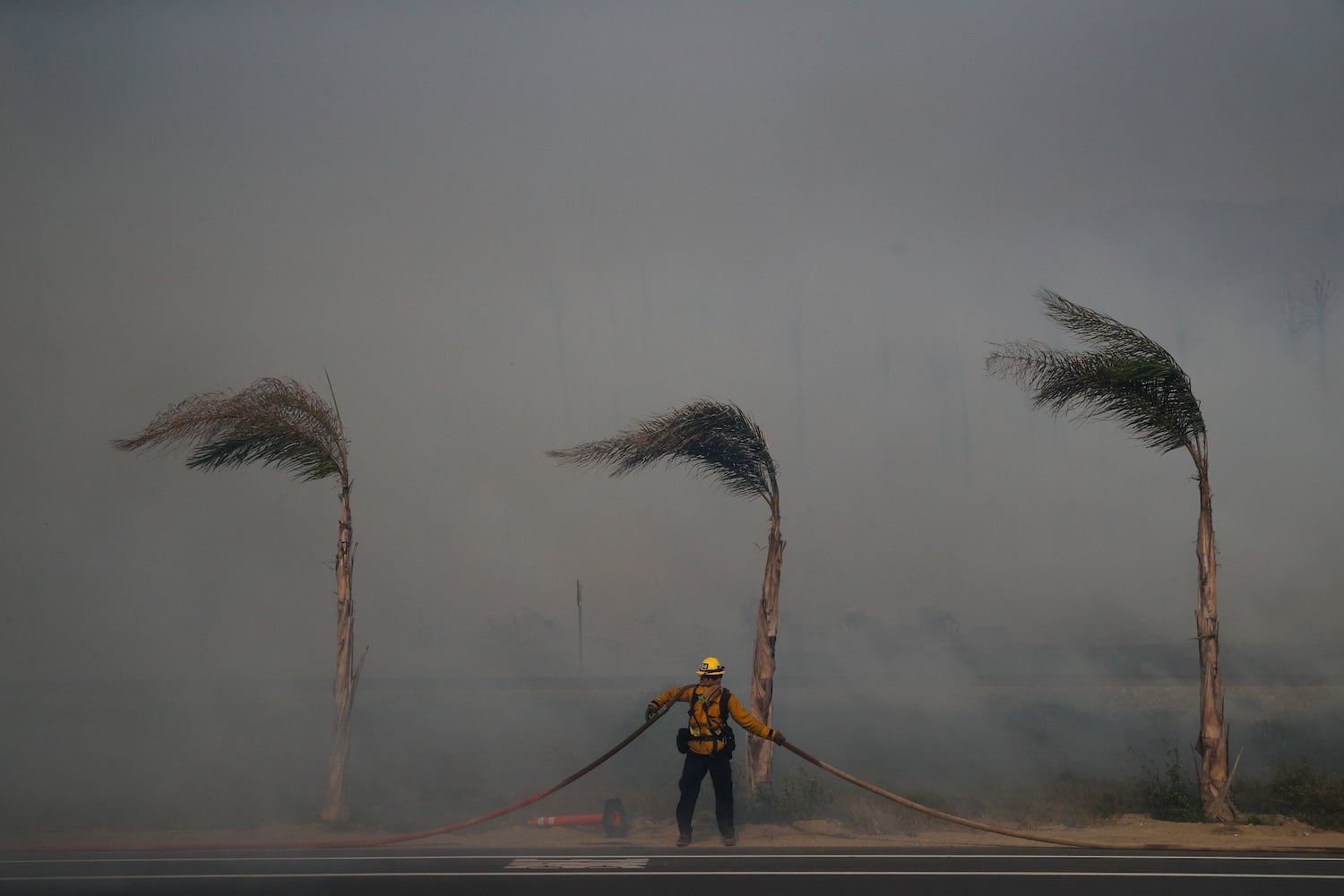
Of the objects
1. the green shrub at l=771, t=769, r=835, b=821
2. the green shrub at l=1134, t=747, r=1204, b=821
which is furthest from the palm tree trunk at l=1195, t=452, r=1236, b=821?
the green shrub at l=771, t=769, r=835, b=821

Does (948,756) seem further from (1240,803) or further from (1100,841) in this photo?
(1100,841)

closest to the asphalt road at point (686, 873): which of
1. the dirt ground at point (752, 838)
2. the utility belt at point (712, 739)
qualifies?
the dirt ground at point (752, 838)

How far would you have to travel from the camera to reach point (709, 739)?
10891 mm

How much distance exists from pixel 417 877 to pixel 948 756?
532 inches

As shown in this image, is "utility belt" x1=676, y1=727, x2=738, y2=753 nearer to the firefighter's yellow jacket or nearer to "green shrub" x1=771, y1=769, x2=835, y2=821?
the firefighter's yellow jacket

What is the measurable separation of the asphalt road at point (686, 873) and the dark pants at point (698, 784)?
388mm

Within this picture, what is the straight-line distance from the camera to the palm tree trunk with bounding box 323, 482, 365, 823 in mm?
13172

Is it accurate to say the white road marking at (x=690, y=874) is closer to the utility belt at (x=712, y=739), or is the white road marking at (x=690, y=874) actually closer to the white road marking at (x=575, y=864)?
the white road marking at (x=575, y=864)

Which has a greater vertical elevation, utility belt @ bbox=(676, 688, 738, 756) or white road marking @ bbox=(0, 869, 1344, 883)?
utility belt @ bbox=(676, 688, 738, 756)

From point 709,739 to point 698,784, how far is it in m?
0.55

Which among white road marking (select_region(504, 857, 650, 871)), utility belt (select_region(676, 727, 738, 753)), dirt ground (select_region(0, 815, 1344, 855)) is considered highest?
utility belt (select_region(676, 727, 738, 753))

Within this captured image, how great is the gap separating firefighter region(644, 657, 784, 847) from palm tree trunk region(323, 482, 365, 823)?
4553 millimetres

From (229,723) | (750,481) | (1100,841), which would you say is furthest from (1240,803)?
(229,723)

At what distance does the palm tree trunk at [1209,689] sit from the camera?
1212 centimetres
